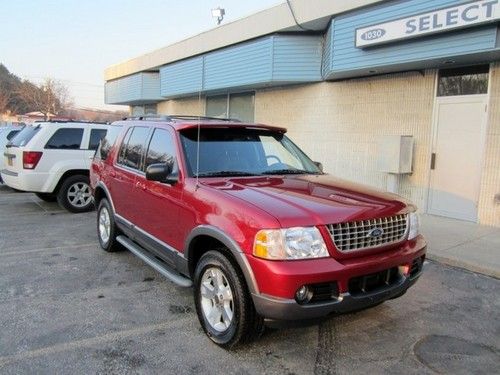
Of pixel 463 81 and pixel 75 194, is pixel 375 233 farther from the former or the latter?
pixel 75 194

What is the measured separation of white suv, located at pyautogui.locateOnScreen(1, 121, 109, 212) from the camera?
9.22 m

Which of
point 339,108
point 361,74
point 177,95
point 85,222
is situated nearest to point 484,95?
point 361,74

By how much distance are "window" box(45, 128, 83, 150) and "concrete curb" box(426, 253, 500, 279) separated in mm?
7293

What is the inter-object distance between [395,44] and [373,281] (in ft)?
20.9

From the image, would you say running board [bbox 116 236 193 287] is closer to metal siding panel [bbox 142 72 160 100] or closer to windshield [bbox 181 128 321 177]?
windshield [bbox 181 128 321 177]

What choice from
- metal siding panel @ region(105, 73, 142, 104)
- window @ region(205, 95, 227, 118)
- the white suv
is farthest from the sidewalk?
metal siding panel @ region(105, 73, 142, 104)

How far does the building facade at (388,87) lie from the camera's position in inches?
315

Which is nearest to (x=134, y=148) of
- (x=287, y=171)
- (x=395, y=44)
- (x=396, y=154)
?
(x=287, y=171)

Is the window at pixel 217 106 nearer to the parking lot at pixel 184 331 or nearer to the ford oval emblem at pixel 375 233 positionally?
the parking lot at pixel 184 331

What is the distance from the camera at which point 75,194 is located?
9.67 meters

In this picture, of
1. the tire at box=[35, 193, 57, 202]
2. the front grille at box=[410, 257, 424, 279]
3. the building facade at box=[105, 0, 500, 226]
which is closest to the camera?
the front grille at box=[410, 257, 424, 279]

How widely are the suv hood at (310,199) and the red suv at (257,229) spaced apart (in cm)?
1

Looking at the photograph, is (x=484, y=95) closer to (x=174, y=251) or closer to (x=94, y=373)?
(x=174, y=251)

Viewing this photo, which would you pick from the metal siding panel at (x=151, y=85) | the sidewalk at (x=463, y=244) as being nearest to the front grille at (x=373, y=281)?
the sidewalk at (x=463, y=244)
